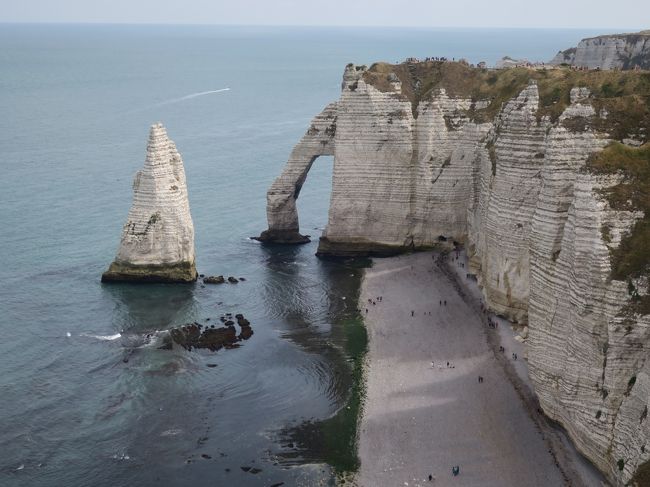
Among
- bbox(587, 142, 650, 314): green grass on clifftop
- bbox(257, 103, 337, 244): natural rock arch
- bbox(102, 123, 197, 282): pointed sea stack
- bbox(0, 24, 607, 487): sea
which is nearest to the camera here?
bbox(587, 142, 650, 314): green grass on clifftop

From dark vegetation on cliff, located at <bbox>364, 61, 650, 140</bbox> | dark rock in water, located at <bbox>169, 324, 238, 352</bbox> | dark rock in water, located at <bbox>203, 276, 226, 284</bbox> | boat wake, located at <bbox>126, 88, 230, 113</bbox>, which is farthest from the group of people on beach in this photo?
boat wake, located at <bbox>126, 88, 230, 113</bbox>

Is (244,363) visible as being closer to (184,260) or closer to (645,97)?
(184,260)

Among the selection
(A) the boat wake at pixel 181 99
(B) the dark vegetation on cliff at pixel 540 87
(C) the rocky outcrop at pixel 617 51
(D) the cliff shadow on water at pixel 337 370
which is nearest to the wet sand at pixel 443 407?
(D) the cliff shadow on water at pixel 337 370

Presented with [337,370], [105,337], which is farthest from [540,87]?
[105,337]

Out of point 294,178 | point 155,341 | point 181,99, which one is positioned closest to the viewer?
point 155,341

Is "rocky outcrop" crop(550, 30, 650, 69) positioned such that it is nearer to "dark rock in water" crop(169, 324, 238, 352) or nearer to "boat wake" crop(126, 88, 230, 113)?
"dark rock in water" crop(169, 324, 238, 352)

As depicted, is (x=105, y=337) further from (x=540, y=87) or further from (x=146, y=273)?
(x=540, y=87)
